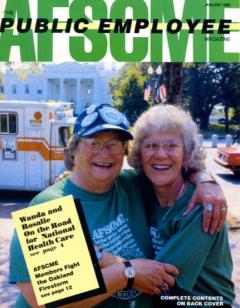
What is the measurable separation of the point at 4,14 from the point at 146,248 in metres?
2.73

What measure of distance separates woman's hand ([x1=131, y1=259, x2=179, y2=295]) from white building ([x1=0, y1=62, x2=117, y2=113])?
63.9m

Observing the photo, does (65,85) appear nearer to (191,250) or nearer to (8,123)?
(8,123)

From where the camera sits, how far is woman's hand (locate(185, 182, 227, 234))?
1626 mm

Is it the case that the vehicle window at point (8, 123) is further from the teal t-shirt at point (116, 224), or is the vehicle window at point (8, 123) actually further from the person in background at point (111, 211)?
the teal t-shirt at point (116, 224)

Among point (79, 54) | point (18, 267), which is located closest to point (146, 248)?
point (18, 267)

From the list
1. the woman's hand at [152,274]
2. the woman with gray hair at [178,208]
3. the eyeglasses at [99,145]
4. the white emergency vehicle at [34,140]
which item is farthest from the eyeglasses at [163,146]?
the white emergency vehicle at [34,140]

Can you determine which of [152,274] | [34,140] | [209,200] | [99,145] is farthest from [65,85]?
[152,274]

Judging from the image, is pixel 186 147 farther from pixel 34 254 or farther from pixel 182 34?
pixel 182 34

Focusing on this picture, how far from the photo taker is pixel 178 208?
69.4 inches

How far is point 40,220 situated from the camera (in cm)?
152

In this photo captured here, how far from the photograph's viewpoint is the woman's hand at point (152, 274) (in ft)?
5.25

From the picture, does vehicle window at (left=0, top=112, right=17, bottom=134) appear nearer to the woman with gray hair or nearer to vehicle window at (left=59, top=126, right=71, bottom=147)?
vehicle window at (left=59, top=126, right=71, bottom=147)

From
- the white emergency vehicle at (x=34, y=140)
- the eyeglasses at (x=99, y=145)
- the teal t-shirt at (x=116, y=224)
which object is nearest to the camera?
the teal t-shirt at (x=116, y=224)

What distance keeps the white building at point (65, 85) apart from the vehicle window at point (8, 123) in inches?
2147
